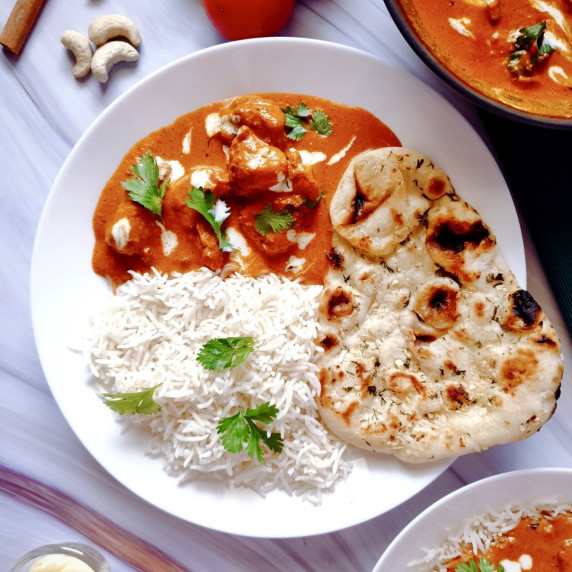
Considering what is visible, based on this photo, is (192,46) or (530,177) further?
(192,46)

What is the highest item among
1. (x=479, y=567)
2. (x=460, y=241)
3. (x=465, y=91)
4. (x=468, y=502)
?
(x=465, y=91)

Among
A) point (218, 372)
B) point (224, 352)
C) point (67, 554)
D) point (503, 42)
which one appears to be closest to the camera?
point (503, 42)

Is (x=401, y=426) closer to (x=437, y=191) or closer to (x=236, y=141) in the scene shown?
(x=437, y=191)

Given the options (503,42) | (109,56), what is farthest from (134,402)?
(503,42)

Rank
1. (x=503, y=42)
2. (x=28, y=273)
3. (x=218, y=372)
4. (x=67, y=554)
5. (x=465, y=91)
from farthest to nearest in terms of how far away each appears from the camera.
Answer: (x=28, y=273) < (x=67, y=554) < (x=218, y=372) < (x=503, y=42) < (x=465, y=91)

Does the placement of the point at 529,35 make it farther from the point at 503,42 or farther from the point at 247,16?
the point at 247,16

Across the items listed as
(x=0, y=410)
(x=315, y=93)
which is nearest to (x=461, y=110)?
(x=315, y=93)

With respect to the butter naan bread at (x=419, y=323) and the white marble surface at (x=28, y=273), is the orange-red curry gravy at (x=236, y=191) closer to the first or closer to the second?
the butter naan bread at (x=419, y=323)
